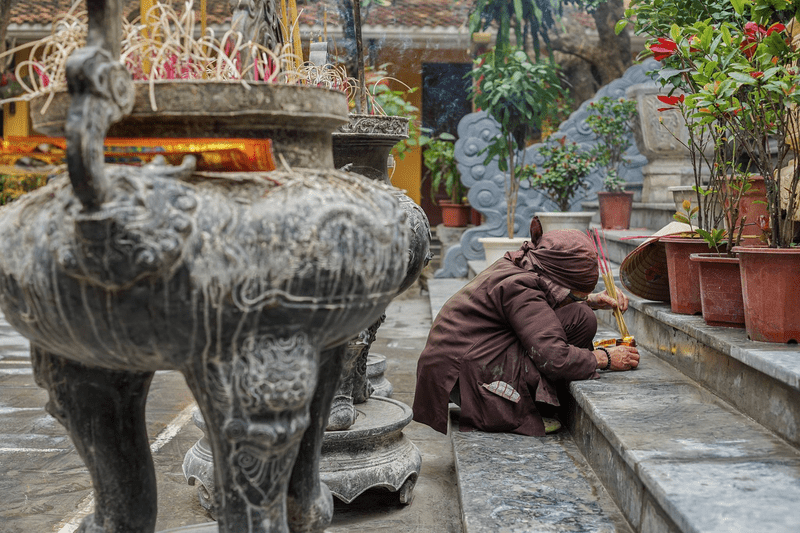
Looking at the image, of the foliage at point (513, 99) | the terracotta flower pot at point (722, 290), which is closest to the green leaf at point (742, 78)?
the terracotta flower pot at point (722, 290)

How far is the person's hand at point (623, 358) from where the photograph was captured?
9.89ft

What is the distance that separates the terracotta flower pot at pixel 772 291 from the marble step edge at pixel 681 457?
28 centimetres

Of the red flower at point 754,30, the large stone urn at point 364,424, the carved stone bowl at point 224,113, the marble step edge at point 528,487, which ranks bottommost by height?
the marble step edge at point 528,487

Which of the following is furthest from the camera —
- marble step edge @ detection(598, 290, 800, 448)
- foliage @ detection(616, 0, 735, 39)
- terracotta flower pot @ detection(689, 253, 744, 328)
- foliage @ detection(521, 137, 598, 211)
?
foliage @ detection(521, 137, 598, 211)

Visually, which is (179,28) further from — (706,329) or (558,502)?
(706,329)

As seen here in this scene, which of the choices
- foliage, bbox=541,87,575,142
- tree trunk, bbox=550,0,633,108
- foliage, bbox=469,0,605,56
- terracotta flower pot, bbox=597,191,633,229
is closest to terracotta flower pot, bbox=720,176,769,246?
terracotta flower pot, bbox=597,191,633,229

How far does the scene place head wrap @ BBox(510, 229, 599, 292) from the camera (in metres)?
2.95

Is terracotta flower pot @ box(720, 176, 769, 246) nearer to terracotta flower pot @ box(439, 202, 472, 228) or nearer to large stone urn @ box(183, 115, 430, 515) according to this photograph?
large stone urn @ box(183, 115, 430, 515)

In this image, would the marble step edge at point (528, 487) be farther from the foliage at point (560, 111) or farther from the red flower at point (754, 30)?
the foliage at point (560, 111)

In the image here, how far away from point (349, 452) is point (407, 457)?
22 cm

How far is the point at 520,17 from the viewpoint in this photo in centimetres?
918

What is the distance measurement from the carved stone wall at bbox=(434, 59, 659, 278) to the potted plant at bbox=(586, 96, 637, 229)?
0.20 m

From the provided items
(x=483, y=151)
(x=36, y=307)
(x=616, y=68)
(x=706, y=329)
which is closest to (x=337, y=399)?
(x=706, y=329)

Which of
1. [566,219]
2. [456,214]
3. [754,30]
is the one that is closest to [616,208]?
[566,219]
